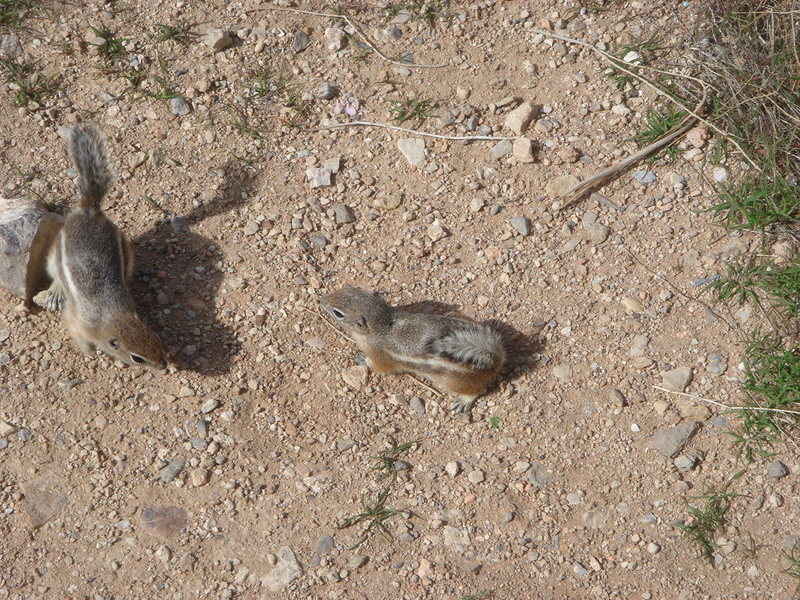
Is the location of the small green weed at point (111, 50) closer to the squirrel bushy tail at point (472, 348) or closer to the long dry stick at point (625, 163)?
the squirrel bushy tail at point (472, 348)

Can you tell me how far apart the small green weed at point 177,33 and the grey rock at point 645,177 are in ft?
11.9

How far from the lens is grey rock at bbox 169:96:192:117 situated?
20.1 feet

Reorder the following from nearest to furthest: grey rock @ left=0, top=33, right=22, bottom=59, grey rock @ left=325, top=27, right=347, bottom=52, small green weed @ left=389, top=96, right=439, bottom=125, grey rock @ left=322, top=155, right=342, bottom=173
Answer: grey rock @ left=322, top=155, right=342, bottom=173 < small green weed @ left=389, top=96, right=439, bottom=125 < grey rock @ left=0, top=33, right=22, bottom=59 < grey rock @ left=325, top=27, right=347, bottom=52

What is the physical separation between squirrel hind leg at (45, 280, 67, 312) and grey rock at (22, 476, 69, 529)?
1.13m

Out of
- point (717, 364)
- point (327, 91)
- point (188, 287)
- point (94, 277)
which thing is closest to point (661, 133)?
point (717, 364)

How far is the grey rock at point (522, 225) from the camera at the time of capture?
5758 millimetres

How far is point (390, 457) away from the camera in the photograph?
16.7ft

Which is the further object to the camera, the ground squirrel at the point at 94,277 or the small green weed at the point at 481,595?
the ground squirrel at the point at 94,277

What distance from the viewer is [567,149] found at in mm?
6008

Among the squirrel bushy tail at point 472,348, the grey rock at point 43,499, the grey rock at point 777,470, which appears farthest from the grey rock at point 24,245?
the grey rock at point 777,470

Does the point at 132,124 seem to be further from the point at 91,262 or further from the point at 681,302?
the point at 681,302

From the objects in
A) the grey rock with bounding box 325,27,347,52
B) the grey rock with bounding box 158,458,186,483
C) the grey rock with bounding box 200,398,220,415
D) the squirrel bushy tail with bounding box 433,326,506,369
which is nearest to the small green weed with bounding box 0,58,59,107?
the grey rock with bounding box 325,27,347,52

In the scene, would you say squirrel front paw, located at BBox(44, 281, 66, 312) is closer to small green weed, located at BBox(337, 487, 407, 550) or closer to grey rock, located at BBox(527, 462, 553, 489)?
small green weed, located at BBox(337, 487, 407, 550)

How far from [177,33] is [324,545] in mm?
4115
